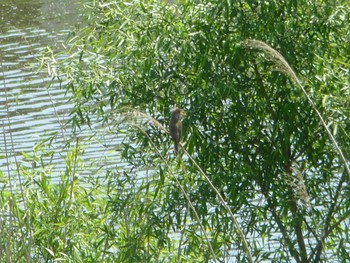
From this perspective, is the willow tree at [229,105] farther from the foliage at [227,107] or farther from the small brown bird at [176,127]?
the small brown bird at [176,127]

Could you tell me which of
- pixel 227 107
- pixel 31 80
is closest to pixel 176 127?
pixel 227 107

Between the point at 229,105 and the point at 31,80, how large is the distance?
8766 millimetres

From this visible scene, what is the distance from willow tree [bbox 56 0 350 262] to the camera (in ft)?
14.7

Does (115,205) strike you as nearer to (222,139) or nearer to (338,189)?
(222,139)

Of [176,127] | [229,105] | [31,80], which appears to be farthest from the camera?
[31,80]

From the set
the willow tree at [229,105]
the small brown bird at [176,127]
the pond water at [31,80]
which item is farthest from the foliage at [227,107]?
the pond water at [31,80]

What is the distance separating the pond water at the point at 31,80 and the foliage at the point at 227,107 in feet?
3.14

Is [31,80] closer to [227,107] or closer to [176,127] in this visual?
[227,107]

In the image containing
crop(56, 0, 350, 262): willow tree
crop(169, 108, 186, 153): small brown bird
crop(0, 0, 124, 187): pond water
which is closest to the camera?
crop(169, 108, 186, 153): small brown bird

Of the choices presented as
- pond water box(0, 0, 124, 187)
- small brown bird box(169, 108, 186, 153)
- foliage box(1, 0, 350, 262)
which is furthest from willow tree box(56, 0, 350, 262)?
pond water box(0, 0, 124, 187)

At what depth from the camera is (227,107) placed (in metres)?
4.65

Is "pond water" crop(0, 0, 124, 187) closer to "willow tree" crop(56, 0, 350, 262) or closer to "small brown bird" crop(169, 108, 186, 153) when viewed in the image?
"willow tree" crop(56, 0, 350, 262)

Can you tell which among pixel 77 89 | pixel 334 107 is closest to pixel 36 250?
pixel 77 89

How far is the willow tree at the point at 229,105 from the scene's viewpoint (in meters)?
4.49
